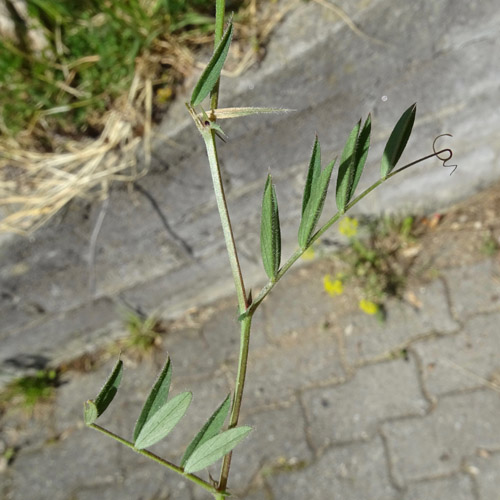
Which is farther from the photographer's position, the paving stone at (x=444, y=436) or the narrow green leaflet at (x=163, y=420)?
the paving stone at (x=444, y=436)

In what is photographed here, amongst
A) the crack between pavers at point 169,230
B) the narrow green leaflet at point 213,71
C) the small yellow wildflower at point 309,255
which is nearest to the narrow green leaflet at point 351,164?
the narrow green leaflet at point 213,71

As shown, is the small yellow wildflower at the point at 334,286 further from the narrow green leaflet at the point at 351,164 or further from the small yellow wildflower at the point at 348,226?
the narrow green leaflet at the point at 351,164

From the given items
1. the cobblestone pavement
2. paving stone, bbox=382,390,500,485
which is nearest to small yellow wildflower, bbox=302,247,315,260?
the cobblestone pavement

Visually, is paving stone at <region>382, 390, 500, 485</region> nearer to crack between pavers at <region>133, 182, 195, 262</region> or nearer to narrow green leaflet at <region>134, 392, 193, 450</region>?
crack between pavers at <region>133, 182, 195, 262</region>

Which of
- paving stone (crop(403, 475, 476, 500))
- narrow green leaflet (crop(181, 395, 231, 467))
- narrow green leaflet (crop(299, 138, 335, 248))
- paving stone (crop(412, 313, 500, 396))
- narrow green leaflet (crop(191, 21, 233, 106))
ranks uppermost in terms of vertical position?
paving stone (crop(412, 313, 500, 396))

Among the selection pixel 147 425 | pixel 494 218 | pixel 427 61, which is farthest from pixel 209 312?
pixel 147 425

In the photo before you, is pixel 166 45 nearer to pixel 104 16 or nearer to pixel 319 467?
pixel 104 16
